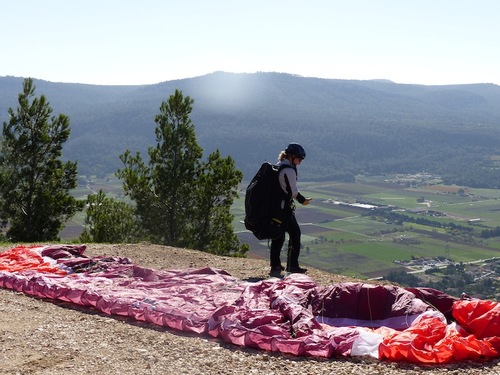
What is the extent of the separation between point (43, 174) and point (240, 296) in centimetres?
1545

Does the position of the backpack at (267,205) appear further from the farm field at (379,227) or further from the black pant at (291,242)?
the farm field at (379,227)

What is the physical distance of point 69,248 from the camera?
10625 mm

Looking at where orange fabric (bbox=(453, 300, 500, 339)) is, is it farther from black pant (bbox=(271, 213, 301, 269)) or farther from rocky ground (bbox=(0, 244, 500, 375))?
black pant (bbox=(271, 213, 301, 269))

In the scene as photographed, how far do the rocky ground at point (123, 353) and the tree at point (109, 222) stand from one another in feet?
38.8

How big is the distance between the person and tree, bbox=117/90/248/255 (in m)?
10.0

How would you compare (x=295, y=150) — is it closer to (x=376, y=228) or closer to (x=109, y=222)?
(x=109, y=222)

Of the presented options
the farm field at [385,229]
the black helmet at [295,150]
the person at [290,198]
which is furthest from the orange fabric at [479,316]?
the farm field at [385,229]

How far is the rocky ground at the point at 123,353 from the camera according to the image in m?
5.40

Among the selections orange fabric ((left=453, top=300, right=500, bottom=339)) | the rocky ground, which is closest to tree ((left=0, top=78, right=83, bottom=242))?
the rocky ground

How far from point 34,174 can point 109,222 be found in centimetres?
349

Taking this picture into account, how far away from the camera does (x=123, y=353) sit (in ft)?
19.2

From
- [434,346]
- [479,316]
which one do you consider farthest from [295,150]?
[434,346]

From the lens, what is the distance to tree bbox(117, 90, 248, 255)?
65.3 feet

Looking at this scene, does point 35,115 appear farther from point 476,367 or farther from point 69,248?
point 476,367
